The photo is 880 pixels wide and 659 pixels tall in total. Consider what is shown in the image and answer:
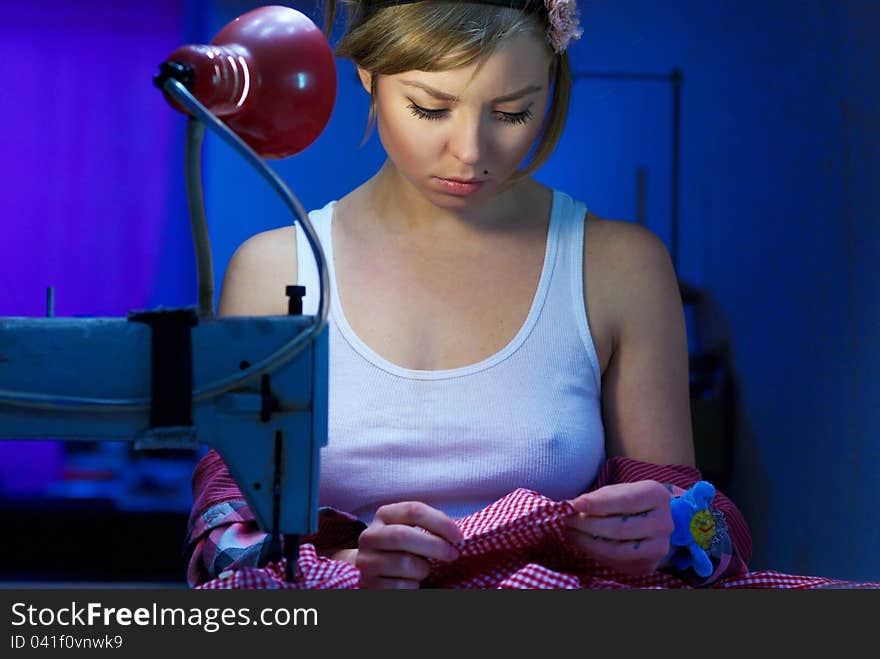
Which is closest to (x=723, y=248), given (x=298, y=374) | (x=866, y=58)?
(x=866, y=58)

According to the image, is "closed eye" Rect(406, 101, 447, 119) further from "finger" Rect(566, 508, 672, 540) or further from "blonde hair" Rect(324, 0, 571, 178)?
"finger" Rect(566, 508, 672, 540)

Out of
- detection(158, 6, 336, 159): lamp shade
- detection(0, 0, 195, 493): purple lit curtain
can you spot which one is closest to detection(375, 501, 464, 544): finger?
detection(158, 6, 336, 159): lamp shade

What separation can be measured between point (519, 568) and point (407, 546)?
0.11 metres

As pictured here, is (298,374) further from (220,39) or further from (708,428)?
(708,428)

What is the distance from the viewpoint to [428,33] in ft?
3.98

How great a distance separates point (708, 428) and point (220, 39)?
8.60ft

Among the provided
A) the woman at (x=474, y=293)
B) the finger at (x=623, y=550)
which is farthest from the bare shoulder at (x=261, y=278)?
the finger at (x=623, y=550)

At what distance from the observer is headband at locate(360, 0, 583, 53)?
1252 mm

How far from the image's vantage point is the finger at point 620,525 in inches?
39.4

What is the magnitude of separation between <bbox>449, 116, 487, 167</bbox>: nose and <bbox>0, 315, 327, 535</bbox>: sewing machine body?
1.27ft

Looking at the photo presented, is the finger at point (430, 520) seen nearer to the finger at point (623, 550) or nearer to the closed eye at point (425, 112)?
the finger at point (623, 550)

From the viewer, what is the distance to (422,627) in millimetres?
757

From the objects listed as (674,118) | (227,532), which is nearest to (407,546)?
(227,532)

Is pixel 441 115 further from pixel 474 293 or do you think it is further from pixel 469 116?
pixel 474 293
